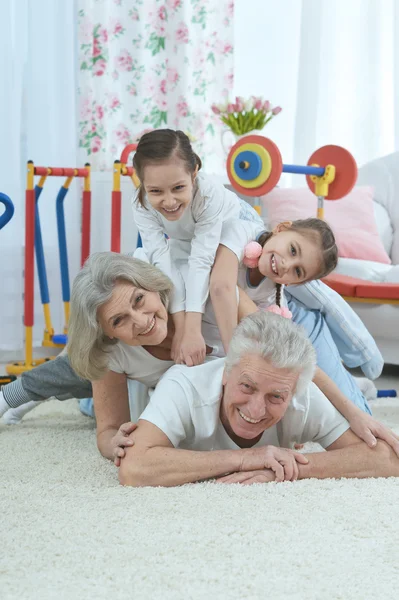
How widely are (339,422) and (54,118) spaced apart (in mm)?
2972

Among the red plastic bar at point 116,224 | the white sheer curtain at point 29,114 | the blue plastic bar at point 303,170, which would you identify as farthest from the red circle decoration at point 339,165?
the white sheer curtain at point 29,114

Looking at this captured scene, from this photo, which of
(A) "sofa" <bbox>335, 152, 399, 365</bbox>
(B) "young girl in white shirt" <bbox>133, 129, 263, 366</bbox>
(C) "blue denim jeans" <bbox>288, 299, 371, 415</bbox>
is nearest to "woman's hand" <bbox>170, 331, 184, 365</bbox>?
(B) "young girl in white shirt" <bbox>133, 129, 263, 366</bbox>

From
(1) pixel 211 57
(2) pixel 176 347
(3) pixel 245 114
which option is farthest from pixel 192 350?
(1) pixel 211 57

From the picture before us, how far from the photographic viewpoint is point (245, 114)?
4.39 m

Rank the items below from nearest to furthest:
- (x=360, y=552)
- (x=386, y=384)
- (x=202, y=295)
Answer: (x=360, y=552), (x=202, y=295), (x=386, y=384)

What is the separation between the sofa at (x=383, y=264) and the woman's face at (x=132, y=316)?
1.83 meters

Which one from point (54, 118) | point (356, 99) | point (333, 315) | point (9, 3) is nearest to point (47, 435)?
point (333, 315)

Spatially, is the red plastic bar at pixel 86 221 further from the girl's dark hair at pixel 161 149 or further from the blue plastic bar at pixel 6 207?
the girl's dark hair at pixel 161 149

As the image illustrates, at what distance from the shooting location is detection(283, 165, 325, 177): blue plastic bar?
3237mm

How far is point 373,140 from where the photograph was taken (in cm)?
517

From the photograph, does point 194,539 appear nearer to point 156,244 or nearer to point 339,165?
point 156,244

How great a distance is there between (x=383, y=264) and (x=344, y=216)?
402 millimetres

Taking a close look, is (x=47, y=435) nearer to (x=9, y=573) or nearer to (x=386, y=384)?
(x=9, y=573)

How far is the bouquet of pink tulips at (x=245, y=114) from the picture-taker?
4344 millimetres
